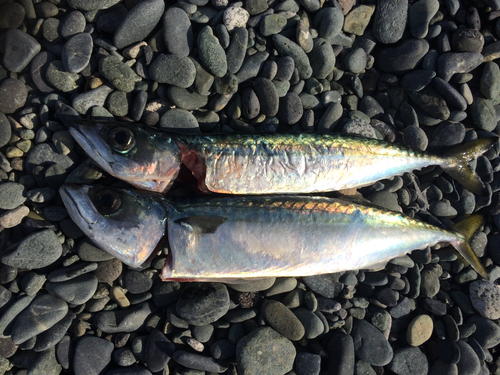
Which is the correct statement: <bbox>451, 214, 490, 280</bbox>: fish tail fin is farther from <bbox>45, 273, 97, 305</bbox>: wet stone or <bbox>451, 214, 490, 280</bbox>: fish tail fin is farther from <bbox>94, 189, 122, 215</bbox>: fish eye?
<bbox>45, 273, 97, 305</bbox>: wet stone

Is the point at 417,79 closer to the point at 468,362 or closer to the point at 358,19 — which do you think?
the point at 358,19

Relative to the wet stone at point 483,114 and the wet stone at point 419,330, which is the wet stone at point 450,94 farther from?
the wet stone at point 419,330

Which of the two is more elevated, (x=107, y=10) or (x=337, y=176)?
(x=107, y=10)

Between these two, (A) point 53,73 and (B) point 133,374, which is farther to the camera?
(A) point 53,73

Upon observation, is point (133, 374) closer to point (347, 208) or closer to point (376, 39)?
point (347, 208)

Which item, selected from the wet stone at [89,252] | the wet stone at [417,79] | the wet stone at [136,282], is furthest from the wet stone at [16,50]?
the wet stone at [417,79]

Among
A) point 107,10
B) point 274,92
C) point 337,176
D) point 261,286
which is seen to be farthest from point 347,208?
point 107,10

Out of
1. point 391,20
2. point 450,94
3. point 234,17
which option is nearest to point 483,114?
point 450,94
